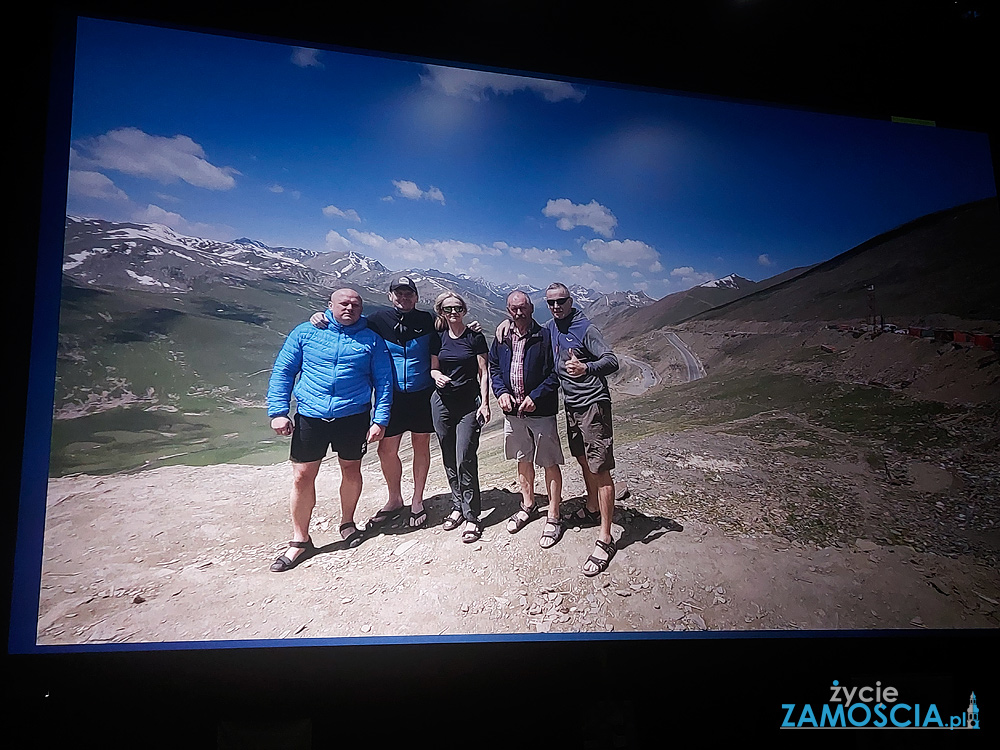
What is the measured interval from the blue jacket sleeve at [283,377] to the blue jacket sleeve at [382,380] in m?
0.29

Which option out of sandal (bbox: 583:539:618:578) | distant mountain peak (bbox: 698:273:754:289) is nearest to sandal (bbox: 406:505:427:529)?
sandal (bbox: 583:539:618:578)

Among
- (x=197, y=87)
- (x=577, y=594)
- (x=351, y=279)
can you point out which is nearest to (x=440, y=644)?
(x=577, y=594)

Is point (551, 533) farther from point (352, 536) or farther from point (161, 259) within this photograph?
point (161, 259)

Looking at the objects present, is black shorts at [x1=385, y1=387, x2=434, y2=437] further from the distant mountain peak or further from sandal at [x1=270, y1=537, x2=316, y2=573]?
the distant mountain peak

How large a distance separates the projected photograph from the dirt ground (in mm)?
11

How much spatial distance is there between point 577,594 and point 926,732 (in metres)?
1.53

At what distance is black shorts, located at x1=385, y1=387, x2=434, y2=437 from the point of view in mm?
1990

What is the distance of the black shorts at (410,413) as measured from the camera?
6.53 ft

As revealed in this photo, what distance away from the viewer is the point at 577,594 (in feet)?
6.43

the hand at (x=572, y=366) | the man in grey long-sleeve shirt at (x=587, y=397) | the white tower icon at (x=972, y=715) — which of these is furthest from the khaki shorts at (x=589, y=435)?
the white tower icon at (x=972, y=715)

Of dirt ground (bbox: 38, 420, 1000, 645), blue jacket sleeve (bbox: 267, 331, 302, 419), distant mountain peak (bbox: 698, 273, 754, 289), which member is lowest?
dirt ground (bbox: 38, 420, 1000, 645)

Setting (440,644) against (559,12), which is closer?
(440,644)

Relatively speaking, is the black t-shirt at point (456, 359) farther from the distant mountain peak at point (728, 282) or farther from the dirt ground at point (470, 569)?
the distant mountain peak at point (728, 282)

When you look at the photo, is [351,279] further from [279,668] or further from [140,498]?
[279,668]
